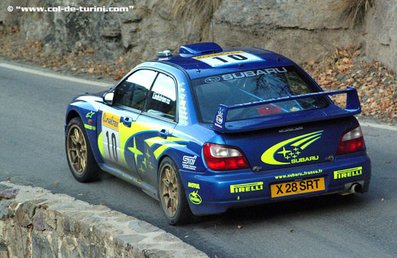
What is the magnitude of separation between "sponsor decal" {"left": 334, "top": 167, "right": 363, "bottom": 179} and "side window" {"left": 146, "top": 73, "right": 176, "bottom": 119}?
1614 millimetres

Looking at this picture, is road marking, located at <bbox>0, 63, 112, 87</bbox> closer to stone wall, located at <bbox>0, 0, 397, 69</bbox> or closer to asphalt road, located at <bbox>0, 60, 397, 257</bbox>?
stone wall, located at <bbox>0, 0, 397, 69</bbox>

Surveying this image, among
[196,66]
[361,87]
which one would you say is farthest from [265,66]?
[361,87]

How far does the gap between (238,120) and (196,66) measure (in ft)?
3.52

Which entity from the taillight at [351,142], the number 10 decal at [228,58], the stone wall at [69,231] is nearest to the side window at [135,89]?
the number 10 decal at [228,58]

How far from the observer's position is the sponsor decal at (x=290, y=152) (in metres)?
8.53

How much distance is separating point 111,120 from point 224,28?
8.07 m

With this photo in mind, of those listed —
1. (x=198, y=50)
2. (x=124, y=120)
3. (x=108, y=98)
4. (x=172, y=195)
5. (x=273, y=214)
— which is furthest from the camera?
(x=108, y=98)

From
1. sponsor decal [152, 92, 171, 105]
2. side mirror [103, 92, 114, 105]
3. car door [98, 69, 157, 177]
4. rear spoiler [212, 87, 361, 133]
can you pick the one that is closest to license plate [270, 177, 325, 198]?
rear spoiler [212, 87, 361, 133]

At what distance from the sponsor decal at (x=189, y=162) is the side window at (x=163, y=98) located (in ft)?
2.15

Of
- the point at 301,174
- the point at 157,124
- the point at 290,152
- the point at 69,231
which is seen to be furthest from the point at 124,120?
the point at 301,174

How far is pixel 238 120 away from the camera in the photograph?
28.4 feet

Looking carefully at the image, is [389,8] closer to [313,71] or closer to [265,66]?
[313,71]

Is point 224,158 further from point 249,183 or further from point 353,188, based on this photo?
point 353,188

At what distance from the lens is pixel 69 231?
30.4ft
